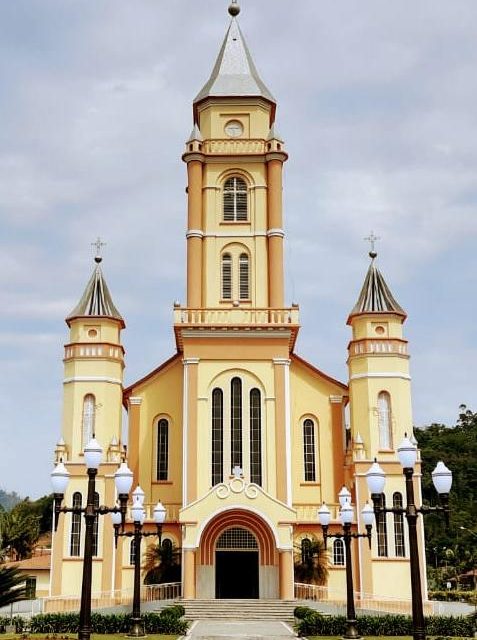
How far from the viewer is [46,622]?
90.7 feet

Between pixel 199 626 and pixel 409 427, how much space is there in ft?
48.2

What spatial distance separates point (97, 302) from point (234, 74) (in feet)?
47.9

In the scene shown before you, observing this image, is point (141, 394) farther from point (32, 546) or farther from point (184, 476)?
point (32, 546)

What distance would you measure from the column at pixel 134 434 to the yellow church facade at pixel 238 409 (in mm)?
95

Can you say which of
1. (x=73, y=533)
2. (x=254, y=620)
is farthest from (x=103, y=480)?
(x=254, y=620)

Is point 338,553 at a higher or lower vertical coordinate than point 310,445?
lower

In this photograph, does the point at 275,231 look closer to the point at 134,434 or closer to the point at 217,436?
the point at 217,436

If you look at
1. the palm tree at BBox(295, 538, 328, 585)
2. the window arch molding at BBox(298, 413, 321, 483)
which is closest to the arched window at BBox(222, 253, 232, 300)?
the window arch molding at BBox(298, 413, 321, 483)

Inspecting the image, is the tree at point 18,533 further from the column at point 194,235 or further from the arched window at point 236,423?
the column at point 194,235

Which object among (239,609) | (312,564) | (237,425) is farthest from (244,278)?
(239,609)

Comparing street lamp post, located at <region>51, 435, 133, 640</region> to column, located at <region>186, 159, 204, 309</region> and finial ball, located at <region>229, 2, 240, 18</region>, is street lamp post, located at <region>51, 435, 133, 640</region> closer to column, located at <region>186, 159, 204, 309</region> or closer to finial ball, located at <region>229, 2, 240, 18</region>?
column, located at <region>186, 159, 204, 309</region>

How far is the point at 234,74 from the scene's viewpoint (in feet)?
148

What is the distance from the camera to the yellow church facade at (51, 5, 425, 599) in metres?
36.6

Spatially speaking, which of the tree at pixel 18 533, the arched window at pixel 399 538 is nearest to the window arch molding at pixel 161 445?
the arched window at pixel 399 538
